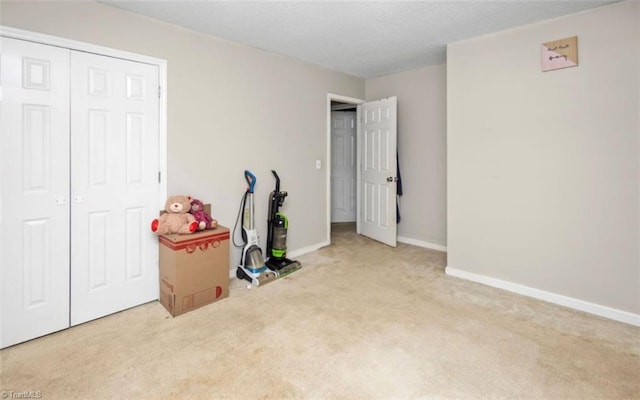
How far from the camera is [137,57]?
2.60 meters

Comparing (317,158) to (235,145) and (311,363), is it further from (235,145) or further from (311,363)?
(311,363)

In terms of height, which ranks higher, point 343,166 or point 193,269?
point 343,166

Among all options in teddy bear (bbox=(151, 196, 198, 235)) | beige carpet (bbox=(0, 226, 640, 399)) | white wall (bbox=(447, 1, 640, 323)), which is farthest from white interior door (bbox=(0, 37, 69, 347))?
white wall (bbox=(447, 1, 640, 323))

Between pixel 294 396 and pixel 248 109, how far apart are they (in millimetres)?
2741

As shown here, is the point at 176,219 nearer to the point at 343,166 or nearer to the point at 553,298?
the point at 553,298

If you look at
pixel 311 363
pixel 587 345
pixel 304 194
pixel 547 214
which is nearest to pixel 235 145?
pixel 304 194

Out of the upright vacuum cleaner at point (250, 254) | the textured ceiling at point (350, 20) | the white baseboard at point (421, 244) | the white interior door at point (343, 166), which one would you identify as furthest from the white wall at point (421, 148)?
the upright vacuum cleaner at point (250, 254)

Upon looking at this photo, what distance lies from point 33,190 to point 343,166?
185 inches

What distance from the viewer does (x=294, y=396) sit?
166 cm

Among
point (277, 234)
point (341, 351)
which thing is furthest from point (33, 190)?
point (341, 351)

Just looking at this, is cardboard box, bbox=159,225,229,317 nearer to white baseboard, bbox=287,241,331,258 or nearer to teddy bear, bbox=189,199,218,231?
teddy bear, bbox=189,199,218,231

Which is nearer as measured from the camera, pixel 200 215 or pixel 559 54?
pixel 559 54

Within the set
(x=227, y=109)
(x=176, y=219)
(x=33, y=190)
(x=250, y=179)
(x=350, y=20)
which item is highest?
(x=350, y=20)

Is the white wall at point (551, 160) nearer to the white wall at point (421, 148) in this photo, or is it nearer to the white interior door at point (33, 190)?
the white wall at point (421, 148)
